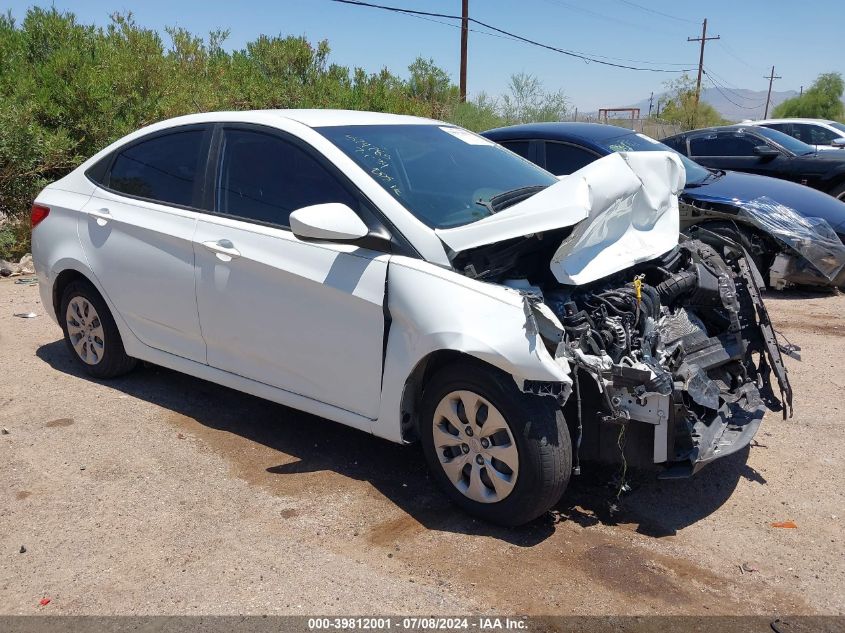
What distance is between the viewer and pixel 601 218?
3.86m

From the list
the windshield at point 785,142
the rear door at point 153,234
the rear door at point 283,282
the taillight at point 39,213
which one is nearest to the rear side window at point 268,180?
the rear door at point 283,282

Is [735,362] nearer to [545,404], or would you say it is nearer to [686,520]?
[686,520]

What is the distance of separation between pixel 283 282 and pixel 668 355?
6.43ft

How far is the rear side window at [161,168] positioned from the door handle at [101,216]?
0.18 metres

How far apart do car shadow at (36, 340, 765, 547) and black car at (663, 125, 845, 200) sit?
24.8 ft

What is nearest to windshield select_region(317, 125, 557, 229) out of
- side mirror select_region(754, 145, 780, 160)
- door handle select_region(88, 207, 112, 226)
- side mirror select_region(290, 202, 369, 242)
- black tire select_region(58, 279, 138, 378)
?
side mirror select_region(290, 202, 369, 242)

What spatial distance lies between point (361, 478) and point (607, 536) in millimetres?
1314

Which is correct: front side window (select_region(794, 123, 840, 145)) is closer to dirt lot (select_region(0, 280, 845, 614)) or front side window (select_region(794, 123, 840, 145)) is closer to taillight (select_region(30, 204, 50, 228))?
dirt lot (select_region(0, 280, 845, 614))

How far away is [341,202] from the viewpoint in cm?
405

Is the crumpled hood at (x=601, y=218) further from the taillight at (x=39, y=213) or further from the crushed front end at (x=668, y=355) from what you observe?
the taillight at (x=39, y=213)

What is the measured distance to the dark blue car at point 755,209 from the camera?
7695 mm

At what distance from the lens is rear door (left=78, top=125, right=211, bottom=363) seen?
467 cm

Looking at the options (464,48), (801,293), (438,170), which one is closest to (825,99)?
(464,48)

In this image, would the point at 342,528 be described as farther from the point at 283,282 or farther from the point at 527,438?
the point at 283,282
